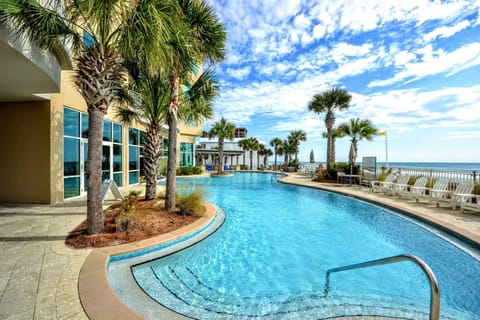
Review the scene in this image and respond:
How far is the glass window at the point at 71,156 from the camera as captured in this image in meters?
8.10

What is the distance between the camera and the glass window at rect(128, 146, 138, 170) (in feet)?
42.7

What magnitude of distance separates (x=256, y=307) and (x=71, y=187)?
923 cm

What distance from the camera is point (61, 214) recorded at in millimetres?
6344

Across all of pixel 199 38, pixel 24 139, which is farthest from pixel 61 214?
pixel 199 38

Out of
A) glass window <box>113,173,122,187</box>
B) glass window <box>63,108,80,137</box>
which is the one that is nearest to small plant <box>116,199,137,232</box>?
glass window <box>63,108,80,137</box>

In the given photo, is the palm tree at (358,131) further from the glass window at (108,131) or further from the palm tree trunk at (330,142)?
the glass window at (108,131)

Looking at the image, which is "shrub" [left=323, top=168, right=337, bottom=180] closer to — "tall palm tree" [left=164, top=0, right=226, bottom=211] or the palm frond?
"tall palm tree" [left=164, top=0, right=226, bottom=211]

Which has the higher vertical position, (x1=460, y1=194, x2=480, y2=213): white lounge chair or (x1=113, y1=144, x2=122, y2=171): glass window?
(x1=113, y1=144, x2=122, y2=171): glass window

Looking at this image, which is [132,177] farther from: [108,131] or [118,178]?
[108,131]

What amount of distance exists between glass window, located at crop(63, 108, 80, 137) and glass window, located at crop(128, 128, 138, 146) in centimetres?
428

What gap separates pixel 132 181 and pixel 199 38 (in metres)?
10.7

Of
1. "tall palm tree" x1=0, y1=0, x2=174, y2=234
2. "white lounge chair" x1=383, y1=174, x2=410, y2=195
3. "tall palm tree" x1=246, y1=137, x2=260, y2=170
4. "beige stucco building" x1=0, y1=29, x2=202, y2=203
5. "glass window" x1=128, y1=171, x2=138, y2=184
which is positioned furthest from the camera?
"tall palm tree" x1=246, y1=137, x2=260, y2=170

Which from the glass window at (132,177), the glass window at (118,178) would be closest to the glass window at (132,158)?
the glass window at (132,177)

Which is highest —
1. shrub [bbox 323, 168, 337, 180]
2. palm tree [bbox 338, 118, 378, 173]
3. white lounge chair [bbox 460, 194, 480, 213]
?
palm tree [bbox 338, 118, 378, 173]
